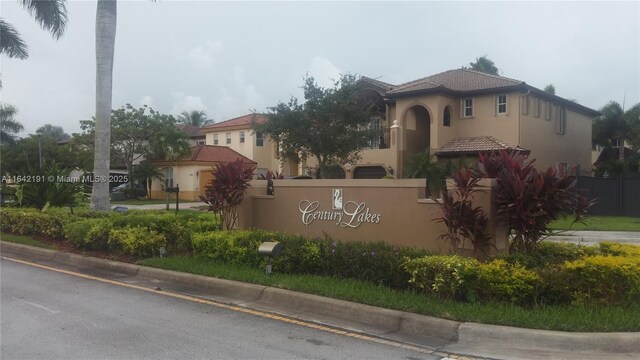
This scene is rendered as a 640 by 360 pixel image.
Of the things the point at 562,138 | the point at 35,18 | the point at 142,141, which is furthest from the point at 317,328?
the point at 142,141

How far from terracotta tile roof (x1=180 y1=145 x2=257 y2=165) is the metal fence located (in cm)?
2656

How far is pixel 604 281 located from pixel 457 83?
27924 millimetres

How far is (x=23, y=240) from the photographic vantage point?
45.7 feet

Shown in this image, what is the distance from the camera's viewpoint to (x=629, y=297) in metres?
6.82

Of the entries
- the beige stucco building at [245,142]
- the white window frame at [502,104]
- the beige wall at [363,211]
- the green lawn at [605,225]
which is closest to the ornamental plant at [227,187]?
the beige wall at [363,211]

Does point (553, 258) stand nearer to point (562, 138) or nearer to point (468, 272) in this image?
point (468, 272)

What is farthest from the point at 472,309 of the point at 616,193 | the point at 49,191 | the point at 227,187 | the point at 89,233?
the point at 616,193

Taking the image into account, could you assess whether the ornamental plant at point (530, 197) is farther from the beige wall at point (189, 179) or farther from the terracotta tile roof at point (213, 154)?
the beige wall at point (189, 179)

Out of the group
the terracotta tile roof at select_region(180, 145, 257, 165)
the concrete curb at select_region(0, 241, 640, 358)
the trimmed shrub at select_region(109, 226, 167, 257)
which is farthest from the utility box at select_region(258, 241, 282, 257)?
the terracotta tile roof at select_region(180, 145, 257, 165)

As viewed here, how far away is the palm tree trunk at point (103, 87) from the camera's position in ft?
49.0

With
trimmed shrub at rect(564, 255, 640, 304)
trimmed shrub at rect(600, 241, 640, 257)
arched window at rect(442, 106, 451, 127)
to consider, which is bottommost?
trimmed shrub at rect(564, 255, 640, 304)

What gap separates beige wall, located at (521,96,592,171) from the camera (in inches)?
1228

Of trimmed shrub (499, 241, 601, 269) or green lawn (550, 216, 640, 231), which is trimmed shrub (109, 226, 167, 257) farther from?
green lawn (550, 216, 640, 231)

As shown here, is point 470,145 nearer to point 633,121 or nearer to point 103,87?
point 633,121
